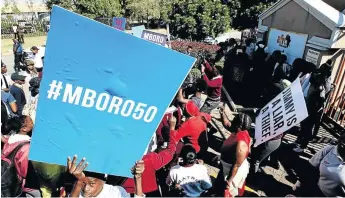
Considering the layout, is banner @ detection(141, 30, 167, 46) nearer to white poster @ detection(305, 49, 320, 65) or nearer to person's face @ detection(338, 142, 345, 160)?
white poster @ detection(305, 49, 320, 65)

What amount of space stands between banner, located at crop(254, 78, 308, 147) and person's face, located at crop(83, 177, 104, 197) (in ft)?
7.01

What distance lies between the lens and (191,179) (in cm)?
306

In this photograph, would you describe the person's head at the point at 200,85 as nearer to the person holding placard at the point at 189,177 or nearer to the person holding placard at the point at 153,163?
the person holding placard at the point at 153,163

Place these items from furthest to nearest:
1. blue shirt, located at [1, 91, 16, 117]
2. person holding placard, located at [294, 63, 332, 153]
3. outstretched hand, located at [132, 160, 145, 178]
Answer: person holding placard, located at [294, 63, 332, 153]
blue shirt, located at [1, 91, 16, 117]
outstretched hand, located at [132, 160, 145, 178]

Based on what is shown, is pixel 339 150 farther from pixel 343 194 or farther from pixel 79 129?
pixel 79 129

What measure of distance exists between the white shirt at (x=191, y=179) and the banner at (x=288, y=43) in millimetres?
5944

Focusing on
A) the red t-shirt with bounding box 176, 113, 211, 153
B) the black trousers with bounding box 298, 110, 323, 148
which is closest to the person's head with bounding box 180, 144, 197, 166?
the red t-shirt with bounding box 176, 113, 211, 153

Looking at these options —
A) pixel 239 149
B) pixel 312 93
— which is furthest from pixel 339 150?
pixel 312 93

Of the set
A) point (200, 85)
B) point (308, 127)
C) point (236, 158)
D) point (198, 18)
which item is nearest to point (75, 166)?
point (236, 158)

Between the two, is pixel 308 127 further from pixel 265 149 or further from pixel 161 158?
pixel 161 158

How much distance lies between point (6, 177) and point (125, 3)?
3341cm

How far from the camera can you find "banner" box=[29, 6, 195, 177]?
1666 millimetres

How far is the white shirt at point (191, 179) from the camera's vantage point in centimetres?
305

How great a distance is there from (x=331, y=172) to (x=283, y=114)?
865mm
